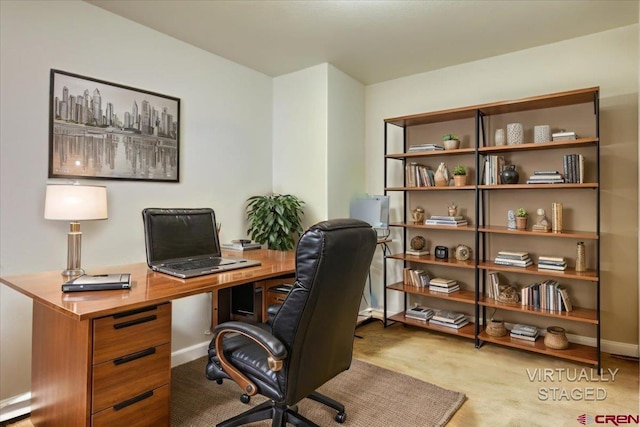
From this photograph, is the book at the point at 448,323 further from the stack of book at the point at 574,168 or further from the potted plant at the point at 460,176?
the stack of book at the point at 574,168

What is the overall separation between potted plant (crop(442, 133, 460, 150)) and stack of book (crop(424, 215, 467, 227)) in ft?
2.07

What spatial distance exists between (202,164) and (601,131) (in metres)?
3.25

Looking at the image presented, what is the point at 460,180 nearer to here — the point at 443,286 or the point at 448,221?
the point at 448,221

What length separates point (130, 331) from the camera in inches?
64.5

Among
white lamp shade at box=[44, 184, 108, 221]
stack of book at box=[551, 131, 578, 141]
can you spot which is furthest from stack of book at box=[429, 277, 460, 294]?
white lamp shade at box=[44, 184, 108, 221]

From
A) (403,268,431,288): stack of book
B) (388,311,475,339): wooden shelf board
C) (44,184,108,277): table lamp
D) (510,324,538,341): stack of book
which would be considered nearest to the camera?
(44,184,108,277): table lamp

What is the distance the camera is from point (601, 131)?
2949 mm

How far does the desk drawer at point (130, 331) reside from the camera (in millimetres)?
1534

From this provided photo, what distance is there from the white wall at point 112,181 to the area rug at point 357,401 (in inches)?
25.7

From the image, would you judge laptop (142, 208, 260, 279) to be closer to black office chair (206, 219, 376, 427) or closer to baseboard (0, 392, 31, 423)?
black office chair (206, 219, 376, 427)

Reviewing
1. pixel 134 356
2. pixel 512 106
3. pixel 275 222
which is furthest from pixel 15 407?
pixel 512 106

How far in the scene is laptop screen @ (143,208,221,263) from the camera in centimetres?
218

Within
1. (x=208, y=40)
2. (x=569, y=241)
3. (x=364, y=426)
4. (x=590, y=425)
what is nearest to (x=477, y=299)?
(x=569, y=241)

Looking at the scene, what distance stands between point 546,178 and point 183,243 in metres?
2.69
